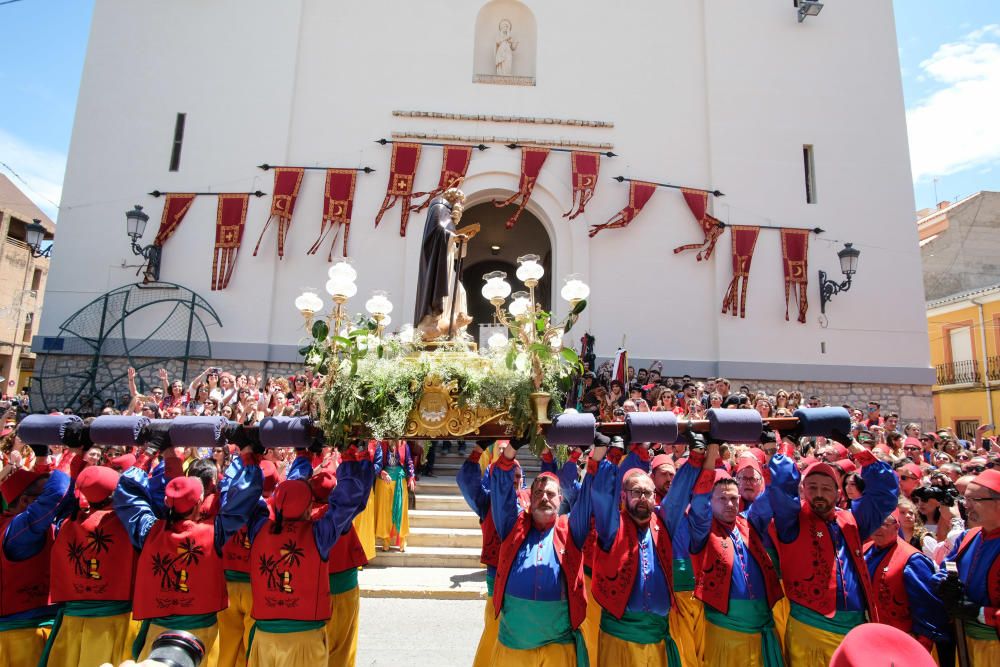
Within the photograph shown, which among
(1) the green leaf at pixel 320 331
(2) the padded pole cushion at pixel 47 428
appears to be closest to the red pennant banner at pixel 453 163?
(1) the green leaf at pixel 320 331

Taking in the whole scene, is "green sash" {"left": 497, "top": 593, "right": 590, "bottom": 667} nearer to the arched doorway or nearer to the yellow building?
the arched doorway

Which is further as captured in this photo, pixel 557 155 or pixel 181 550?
pixel 557 155

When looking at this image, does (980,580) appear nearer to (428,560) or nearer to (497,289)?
(497,289)

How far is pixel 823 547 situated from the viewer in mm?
3465

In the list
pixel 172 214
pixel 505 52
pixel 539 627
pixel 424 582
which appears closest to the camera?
pixel 539 627

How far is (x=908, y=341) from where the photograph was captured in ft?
42.7

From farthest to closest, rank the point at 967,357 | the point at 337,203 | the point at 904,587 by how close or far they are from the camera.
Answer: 1. the point at 967,357
2. the point at 337,203
3. the point at 904,587

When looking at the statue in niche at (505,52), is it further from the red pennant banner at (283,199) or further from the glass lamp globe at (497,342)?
the glass lamp globe at (497,342)

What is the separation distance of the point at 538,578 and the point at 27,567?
315 centimetres

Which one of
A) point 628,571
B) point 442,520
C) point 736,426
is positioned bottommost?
point 442,520

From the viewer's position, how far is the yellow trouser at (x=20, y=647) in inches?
138

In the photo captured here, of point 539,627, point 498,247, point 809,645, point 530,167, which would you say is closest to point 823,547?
point 809,645

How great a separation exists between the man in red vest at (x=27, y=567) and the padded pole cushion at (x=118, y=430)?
359mm

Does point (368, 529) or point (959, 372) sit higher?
point (959, 372)
